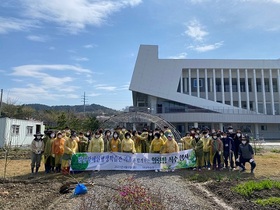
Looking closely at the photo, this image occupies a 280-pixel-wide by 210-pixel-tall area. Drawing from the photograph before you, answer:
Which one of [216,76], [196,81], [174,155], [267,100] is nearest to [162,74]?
[196,81]

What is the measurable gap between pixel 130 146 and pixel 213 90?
120ft

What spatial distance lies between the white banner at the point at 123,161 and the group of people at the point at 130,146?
0.34 metres

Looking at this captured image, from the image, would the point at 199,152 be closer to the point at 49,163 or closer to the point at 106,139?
the point at 106,139

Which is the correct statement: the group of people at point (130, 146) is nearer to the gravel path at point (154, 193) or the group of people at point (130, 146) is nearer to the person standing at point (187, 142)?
the person standing at point (187, 142)

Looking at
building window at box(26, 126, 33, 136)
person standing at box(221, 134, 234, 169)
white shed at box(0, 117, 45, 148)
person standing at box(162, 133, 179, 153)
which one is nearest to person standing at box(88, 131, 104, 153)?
person standing at box(162, 133, 179, 153)

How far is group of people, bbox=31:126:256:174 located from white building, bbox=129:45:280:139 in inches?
1110

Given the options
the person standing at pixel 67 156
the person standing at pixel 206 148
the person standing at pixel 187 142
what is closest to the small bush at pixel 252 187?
the person standing at pixel 206 148

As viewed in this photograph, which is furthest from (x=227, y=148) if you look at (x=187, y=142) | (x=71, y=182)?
(x=71, y=182)

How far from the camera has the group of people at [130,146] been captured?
10422mm

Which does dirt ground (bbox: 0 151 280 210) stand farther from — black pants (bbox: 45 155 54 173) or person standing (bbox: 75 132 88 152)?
person standing (bbox: 75 132 88 152)

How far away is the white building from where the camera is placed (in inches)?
1603

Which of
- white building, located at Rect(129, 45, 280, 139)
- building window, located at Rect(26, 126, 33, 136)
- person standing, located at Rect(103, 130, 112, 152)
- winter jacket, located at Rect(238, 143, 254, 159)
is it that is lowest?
winter jacket, located at Rect(238, 143, 254, 159)

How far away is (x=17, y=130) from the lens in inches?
902

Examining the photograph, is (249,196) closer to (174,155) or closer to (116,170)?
(174,155)
